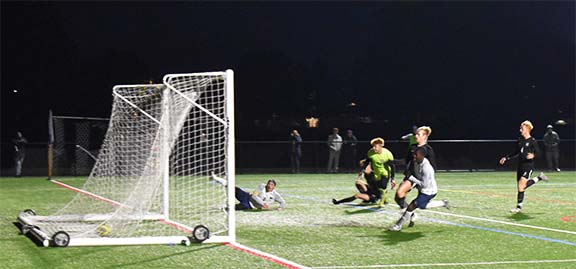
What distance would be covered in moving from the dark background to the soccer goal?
29.1 m

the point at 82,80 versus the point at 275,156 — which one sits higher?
the point at 82,80

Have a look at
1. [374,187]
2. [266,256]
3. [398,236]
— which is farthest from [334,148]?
[266,256]

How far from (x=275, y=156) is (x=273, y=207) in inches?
771

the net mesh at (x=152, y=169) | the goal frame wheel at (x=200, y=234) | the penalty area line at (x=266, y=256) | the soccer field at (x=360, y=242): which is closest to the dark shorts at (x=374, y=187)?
the soccer field at (x=360, y=242)

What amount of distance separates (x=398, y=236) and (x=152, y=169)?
3.97m

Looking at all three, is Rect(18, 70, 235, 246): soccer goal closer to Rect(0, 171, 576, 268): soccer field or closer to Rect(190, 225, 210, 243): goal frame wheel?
Rect(190, 225, 210, 243): goal frame wheel

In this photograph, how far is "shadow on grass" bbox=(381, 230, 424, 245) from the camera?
10633mm

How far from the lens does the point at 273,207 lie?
51.1ft

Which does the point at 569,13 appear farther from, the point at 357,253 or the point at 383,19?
the point at 357,253

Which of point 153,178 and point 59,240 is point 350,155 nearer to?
point 153,178

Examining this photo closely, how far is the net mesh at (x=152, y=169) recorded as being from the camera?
37.6 feet

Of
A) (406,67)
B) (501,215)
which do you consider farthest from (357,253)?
(406,67)

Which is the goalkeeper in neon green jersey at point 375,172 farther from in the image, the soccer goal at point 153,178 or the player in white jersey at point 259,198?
the soccer goal at point 153,178

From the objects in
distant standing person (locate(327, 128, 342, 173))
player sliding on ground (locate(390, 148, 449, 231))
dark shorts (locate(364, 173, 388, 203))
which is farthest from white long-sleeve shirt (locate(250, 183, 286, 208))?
distant standing person (locate(327, 128, 342, 173))
